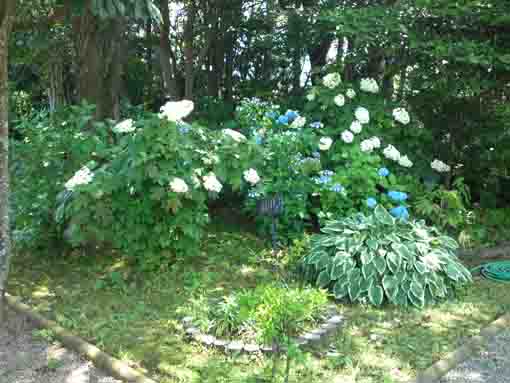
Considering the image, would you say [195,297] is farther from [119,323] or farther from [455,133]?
[455,133]

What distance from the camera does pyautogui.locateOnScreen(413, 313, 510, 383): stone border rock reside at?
345 cm

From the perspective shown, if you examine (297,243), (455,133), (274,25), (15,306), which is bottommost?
(15,306)

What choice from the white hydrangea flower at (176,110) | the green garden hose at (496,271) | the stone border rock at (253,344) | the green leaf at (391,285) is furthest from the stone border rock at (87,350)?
the green garden hose at (496,271)

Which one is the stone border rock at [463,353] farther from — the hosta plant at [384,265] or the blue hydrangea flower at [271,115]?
the blue hydrangea flower at [271,115]

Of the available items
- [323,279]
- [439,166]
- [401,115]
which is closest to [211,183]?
[323,279]

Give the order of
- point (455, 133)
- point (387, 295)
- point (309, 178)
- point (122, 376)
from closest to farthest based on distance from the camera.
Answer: point (122, 376)
point (387, 295)
point (309, 178)
point (455, 133)

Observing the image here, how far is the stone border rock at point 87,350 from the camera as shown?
3.38m

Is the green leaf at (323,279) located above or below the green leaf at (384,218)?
below

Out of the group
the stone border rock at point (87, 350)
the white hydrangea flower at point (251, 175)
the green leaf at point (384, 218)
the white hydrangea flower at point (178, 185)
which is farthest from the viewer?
the white hydrangea flower at point (251, 175)

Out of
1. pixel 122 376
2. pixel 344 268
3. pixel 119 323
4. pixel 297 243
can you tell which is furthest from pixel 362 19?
pixel 122 376

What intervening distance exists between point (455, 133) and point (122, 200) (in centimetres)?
427

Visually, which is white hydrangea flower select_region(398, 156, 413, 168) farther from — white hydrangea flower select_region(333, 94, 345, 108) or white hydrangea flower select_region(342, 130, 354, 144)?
white hydrangea flower select_region(333, 94, 345, 108)

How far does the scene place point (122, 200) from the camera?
4832mm

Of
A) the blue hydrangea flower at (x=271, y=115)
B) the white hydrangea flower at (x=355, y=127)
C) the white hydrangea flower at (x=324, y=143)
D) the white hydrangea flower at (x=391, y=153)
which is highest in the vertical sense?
the blue hydrangea flower at (x=271, y=115)
